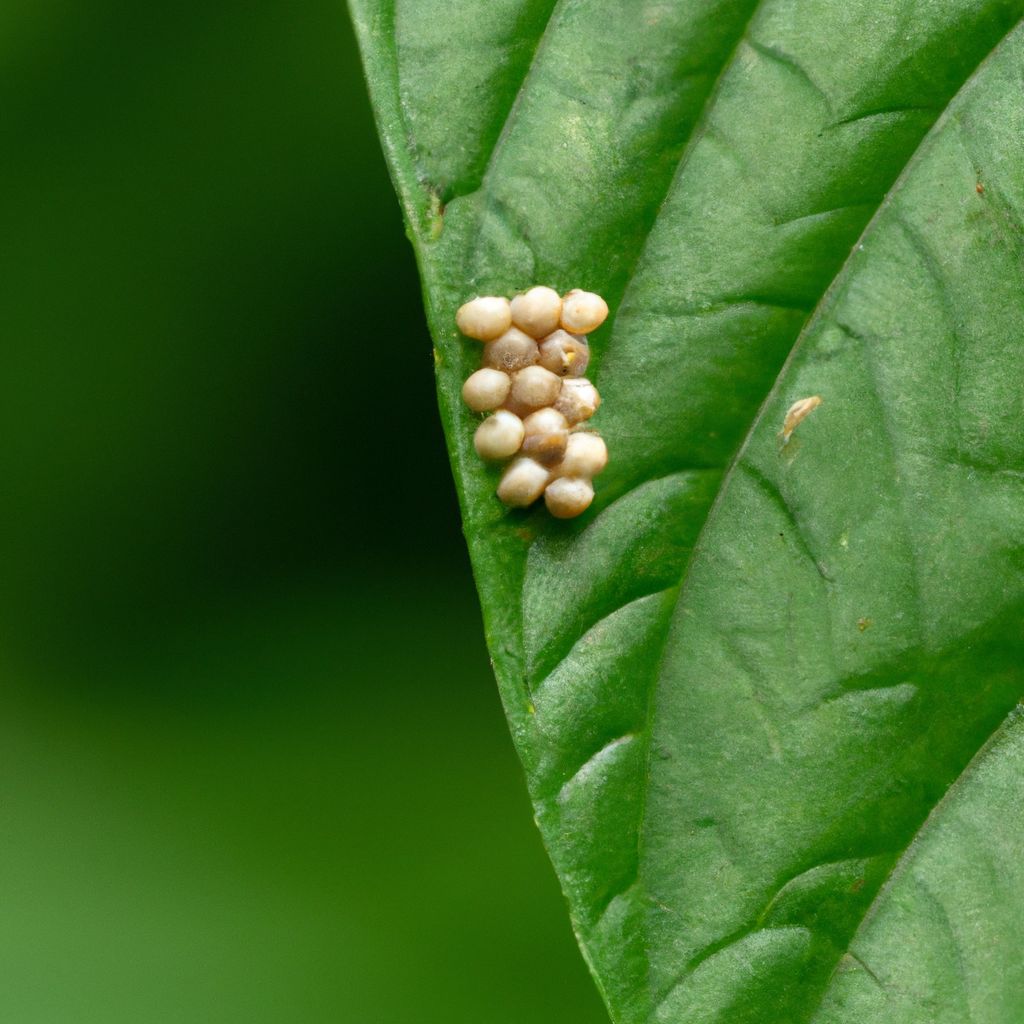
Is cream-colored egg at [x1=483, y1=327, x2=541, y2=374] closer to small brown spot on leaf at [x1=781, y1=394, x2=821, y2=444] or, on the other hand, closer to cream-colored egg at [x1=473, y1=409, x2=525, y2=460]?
cream-colored egg at [x1=473, y1=409, x2=525, y2=460]

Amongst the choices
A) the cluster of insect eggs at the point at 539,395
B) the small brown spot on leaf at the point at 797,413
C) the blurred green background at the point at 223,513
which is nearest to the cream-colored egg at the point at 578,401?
the cluster of insect eggs at the point at 539,395

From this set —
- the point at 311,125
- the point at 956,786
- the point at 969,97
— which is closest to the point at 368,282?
the point at 311,125

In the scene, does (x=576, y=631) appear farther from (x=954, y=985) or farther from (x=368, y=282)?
(x=368, y=282)

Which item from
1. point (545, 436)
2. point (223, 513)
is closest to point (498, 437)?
point (545, 436)

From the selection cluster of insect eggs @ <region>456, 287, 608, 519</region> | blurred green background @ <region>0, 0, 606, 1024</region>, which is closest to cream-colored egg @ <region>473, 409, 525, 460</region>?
cluster of insect eggs @ <region>456, 287, 608, 519</region>

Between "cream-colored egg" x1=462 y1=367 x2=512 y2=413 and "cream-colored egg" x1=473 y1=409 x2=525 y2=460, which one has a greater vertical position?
"cream-colored egg" x1=462 y1=367 x2=512 y2=413

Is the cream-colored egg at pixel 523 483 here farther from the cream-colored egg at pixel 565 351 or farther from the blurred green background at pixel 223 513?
the blurred green background at pixel 223 513

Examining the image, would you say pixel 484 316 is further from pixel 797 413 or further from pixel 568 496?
pixel 797 413
